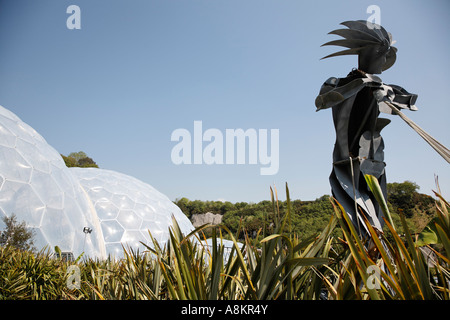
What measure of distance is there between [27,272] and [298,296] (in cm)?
483

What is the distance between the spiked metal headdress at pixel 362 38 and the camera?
14.6ft

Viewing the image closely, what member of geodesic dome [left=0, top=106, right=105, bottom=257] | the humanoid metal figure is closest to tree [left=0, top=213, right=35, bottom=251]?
geodesic dome [left=0, top=106, right=105, bottom=257]

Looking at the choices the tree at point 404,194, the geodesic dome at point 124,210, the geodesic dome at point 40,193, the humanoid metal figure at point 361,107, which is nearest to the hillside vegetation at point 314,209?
the tree at point 404,194

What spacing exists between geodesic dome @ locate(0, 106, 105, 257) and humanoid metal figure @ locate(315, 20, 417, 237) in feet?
30.6

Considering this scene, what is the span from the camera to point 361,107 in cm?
482

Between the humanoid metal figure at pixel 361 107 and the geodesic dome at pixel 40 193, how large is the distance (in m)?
9.32

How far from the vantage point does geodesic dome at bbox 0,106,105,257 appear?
372 inches

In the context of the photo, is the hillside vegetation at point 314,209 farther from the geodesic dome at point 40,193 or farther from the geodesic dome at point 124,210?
the geodesic dome at point 40,193

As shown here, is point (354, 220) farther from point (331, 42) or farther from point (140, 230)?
point (140, 230)

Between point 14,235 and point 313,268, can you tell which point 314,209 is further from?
point 313,268

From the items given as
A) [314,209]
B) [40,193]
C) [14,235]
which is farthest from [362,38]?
[314,209]

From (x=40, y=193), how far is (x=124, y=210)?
527 cm

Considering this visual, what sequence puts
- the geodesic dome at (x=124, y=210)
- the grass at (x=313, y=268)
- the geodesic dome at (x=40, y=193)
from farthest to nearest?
the geodesic dome at (x=124, y=210) < the geodesic dome at (x=40, y=193) < the grass at (x=313, y=268)
